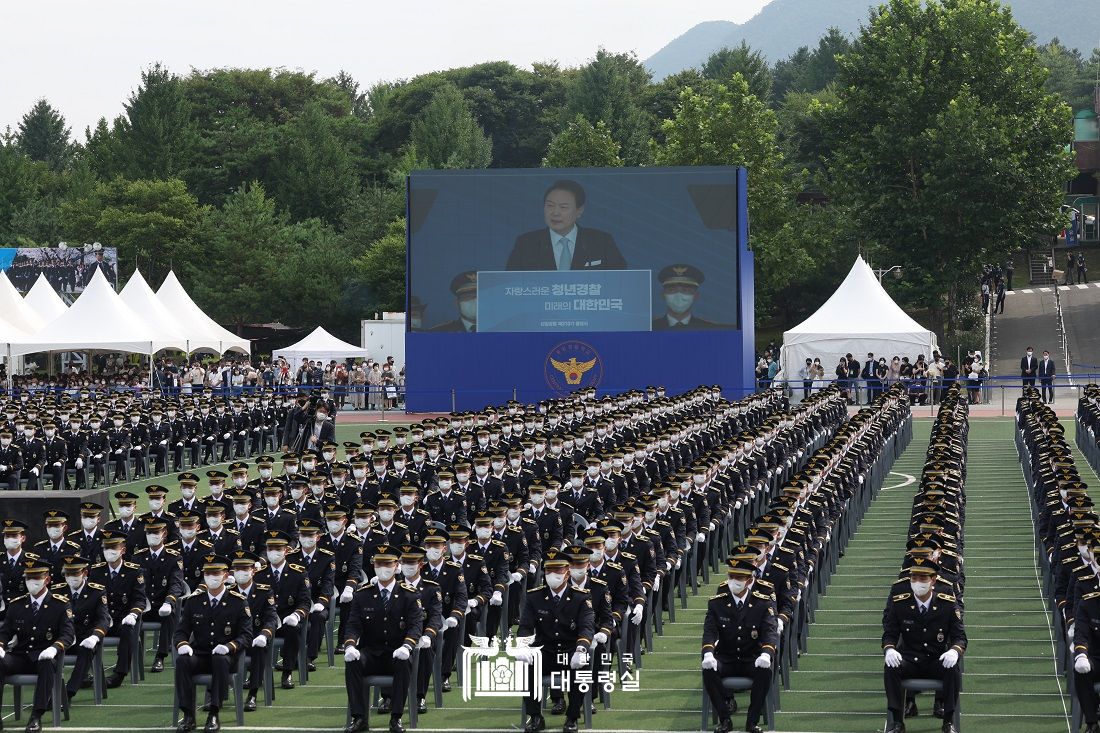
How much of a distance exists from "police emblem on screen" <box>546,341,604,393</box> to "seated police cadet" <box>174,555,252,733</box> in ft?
86.0

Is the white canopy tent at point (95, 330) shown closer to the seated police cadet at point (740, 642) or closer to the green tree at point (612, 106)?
the seated police cadet at point (740, 642)

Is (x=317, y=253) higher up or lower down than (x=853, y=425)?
higher up

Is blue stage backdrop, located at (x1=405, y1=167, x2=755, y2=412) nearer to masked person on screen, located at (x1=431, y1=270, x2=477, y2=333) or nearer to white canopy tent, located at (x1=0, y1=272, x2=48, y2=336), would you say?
masked person on screen, located at (x1=431, y1=270, x2=477, y2=333)

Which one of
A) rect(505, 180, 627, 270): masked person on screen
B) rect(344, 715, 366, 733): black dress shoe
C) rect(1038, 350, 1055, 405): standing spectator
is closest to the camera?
rect(344, 715, 366, 733): black dress shoe

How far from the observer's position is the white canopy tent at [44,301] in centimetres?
4653

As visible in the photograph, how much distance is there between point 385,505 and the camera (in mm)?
15102

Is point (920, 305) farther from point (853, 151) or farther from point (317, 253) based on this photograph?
point (317, 253)

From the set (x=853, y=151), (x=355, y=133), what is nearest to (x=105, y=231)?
(x=355, y=133)

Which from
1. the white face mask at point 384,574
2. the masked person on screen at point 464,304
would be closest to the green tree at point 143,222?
the masked person on screen at point 464,304

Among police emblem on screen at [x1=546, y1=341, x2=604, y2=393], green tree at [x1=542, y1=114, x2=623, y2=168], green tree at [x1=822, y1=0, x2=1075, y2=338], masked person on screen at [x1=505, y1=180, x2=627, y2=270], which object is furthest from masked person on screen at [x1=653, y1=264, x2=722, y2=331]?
green tree at [x1=542, y1=114, x2=623, y2=168]

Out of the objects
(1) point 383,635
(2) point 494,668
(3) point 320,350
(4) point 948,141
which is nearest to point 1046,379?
(4) point 948,141

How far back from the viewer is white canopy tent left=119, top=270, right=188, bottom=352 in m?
42.7

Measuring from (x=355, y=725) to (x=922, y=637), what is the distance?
405 cm

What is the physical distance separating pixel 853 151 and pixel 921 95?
127 inches
